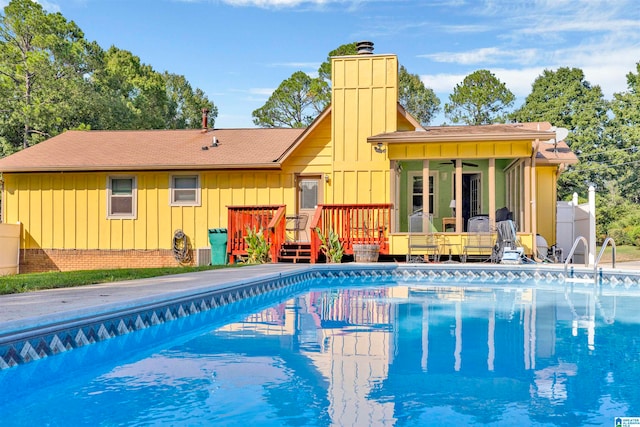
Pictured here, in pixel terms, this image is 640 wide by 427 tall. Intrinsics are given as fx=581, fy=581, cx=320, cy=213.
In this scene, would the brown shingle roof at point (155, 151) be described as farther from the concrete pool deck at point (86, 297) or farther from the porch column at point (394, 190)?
the concrete pool deck at point (86, 297)

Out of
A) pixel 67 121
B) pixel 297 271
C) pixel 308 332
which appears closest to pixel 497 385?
pixel 308 332

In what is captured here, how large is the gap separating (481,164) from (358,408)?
13.3 meters

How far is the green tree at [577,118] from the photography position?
3147 centimetres

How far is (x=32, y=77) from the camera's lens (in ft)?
72.0

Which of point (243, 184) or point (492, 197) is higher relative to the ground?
point (243, 184)

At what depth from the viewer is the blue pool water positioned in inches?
131

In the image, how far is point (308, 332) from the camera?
19.5 feet

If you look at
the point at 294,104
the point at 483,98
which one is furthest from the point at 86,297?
the point at 483,98

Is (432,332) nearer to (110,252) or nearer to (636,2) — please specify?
(110,252)

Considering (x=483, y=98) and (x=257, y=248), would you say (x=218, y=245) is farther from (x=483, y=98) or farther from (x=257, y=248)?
(x=483, y=98)

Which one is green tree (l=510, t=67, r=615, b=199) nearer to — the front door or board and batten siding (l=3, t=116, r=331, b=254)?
the front door

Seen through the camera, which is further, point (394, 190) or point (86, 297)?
point (394, 190)

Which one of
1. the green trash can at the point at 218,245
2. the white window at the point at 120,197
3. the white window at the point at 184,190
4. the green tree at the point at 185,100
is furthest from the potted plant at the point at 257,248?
the green tree at the point at 185,100

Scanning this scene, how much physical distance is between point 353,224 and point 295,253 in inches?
60.2
